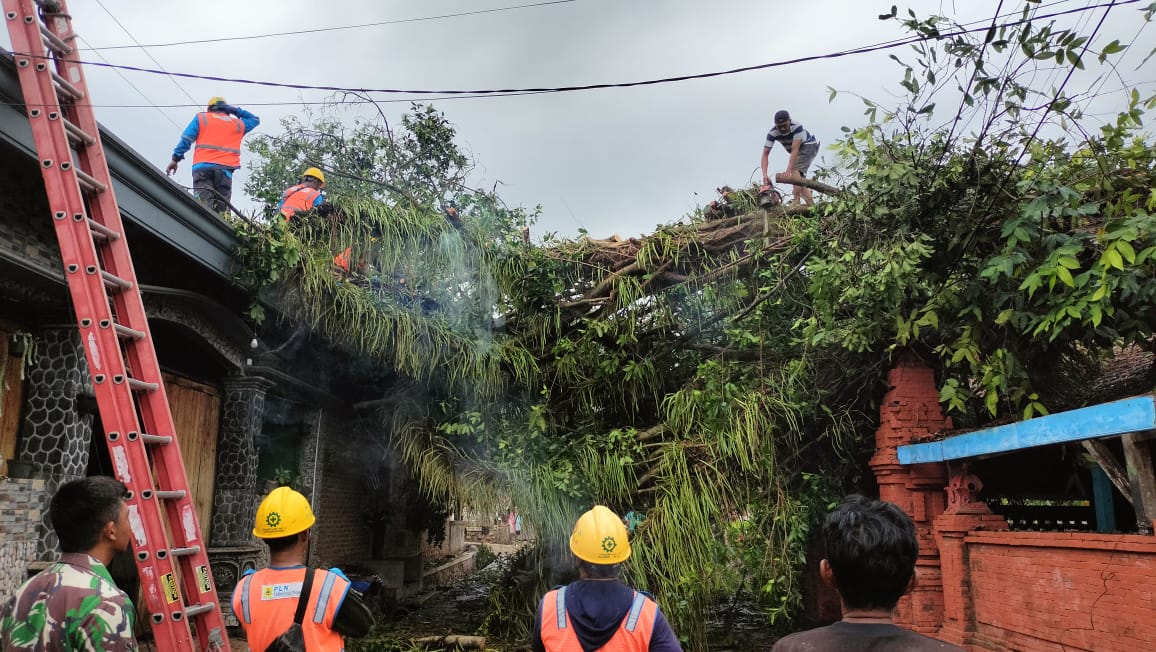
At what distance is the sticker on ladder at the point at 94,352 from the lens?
4254 millimetres

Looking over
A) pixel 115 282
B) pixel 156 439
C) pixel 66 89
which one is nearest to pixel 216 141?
pixel 66 89

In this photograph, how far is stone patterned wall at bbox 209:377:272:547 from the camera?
7.88 m

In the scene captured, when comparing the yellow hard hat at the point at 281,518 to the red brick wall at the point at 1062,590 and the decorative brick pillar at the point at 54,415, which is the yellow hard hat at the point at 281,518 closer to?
the decorative brick pillar at the point at 54,415

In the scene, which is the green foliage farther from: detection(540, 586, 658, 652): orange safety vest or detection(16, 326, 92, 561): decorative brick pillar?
detection(540, 586, 658, 652): orange safety vest

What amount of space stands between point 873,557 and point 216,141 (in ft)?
26.2

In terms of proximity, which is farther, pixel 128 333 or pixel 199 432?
pixel 199 432

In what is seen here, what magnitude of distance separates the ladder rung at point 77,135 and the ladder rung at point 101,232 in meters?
0.53

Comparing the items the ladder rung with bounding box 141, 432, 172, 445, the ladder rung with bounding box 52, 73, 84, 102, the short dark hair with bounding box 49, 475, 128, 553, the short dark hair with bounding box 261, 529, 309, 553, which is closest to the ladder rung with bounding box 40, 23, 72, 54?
the ladder rung with bounding box 52, 73, 84, 102

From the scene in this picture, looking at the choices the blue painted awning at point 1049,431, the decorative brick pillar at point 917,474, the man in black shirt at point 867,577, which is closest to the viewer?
the man in black shirt at point 867,577

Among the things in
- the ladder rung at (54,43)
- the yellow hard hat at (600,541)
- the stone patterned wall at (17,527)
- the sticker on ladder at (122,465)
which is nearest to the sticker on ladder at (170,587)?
the sticker on ladder at (122,465)

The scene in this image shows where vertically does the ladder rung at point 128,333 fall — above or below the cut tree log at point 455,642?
above

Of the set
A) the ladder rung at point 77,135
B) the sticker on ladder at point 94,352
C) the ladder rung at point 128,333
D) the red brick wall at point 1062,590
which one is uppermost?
the ladder rung at point 77,135

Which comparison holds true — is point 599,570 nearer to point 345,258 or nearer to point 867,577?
point 867,577

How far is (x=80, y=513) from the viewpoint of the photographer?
2.71m
